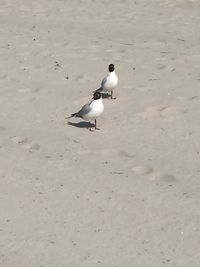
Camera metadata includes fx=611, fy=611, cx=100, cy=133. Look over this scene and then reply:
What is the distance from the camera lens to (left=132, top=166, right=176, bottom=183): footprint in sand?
23.1 feet

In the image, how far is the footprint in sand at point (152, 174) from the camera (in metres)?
7.03

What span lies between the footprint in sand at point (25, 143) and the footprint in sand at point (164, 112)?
72.0 inches

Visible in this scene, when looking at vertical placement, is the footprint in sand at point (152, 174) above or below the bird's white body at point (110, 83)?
below

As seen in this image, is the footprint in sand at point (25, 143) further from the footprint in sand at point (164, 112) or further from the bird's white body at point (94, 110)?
the footprint in sand at point (164, 112)

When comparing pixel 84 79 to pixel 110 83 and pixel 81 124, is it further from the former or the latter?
pixel 81 124

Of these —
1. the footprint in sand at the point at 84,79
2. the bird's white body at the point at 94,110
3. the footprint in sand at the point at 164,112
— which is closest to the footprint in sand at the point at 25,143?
the bird's white body at the point at 94,110

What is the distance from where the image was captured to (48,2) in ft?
57.9

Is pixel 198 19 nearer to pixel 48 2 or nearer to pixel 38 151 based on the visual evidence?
pixel 48 2

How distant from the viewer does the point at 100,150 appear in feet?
26.0

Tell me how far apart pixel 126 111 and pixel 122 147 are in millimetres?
1401

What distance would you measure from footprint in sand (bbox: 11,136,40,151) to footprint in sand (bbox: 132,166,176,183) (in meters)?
1.44

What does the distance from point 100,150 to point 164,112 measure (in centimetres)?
157

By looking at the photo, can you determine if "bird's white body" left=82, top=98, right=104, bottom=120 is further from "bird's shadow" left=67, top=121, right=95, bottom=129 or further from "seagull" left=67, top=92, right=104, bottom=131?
"bird's shadow" left=67, top=121, right=95, bottom=129

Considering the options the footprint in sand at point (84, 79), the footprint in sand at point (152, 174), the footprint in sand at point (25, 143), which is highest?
the footprint in sand at point (152, 174)
